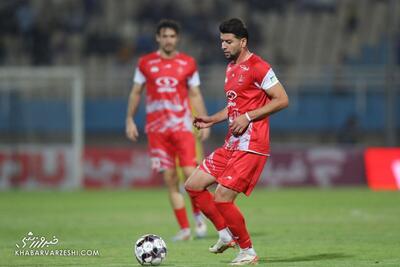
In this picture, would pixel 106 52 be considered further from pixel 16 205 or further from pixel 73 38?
pixel 16 205

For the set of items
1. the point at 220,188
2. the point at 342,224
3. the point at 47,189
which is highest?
the point at 220,188

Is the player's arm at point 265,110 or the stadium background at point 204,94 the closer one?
the player's arm at point 265,110

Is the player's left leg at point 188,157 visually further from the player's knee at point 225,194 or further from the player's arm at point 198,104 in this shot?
the player's knee at point 225,194

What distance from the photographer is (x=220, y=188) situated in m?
9.78

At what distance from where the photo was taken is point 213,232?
14422 mm

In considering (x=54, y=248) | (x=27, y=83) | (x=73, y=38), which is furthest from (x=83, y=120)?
(x=54, y=248)

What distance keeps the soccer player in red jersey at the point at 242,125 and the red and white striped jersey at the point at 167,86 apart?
3.46 metres

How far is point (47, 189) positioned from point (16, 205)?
19.0 feet

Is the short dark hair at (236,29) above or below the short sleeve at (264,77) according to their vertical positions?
above

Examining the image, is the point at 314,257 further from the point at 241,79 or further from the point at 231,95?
the point at 241,79

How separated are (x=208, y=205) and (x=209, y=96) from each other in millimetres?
16618

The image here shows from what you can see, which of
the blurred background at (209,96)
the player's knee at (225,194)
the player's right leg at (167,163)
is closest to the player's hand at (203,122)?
the player's knee at (225,194)

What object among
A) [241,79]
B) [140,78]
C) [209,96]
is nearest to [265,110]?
[241,79]

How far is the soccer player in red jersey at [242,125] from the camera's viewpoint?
966cm
